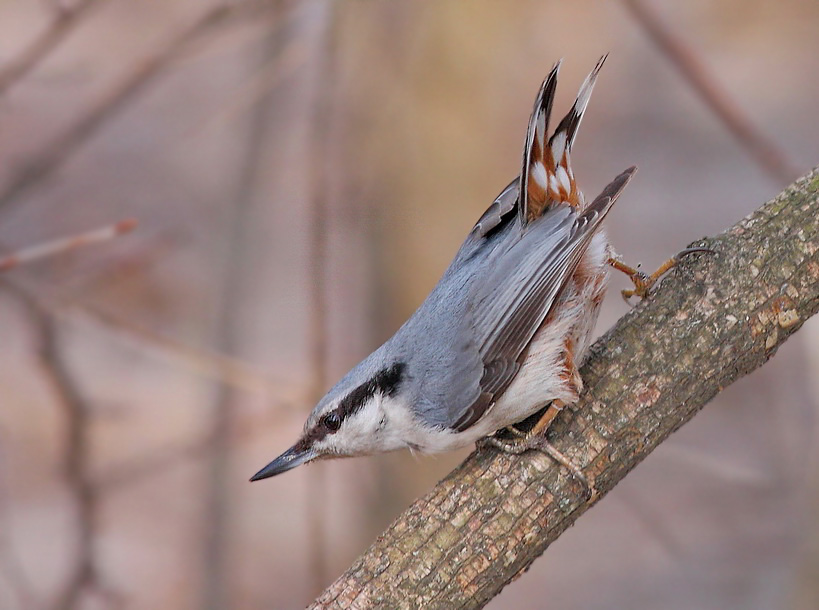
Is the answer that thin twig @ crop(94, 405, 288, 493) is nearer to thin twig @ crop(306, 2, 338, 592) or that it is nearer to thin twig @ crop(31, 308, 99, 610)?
thin twig @ crop(31, 308, 99, 610)

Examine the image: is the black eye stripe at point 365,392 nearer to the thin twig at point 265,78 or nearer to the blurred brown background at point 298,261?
the blurred brown background at point 298,261

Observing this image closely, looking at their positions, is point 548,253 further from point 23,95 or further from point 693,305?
point 23,95

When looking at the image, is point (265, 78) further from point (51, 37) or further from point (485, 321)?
point (485, 321)

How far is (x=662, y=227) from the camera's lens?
6.89 meters

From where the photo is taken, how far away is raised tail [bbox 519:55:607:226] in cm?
265

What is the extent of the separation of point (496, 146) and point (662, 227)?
2.63 m

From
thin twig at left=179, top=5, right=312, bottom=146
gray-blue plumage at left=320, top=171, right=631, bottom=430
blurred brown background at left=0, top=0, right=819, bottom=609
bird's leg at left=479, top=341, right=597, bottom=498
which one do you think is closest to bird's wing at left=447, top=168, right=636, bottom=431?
gray-blue plumage at left=320, top=171, right=631, bottom=430

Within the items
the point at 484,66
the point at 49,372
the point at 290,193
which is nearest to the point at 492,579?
the point at 49,372

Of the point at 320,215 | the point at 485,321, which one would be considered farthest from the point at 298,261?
the point at 485,321

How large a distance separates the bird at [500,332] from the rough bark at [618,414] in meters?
0.22

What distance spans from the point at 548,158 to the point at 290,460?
1.23 m

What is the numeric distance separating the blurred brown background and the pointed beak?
0.42 meters

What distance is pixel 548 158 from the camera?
9.02ft

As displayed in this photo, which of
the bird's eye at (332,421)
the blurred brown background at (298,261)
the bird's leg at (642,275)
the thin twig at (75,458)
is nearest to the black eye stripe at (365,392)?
the bird's eye at (332,421)
